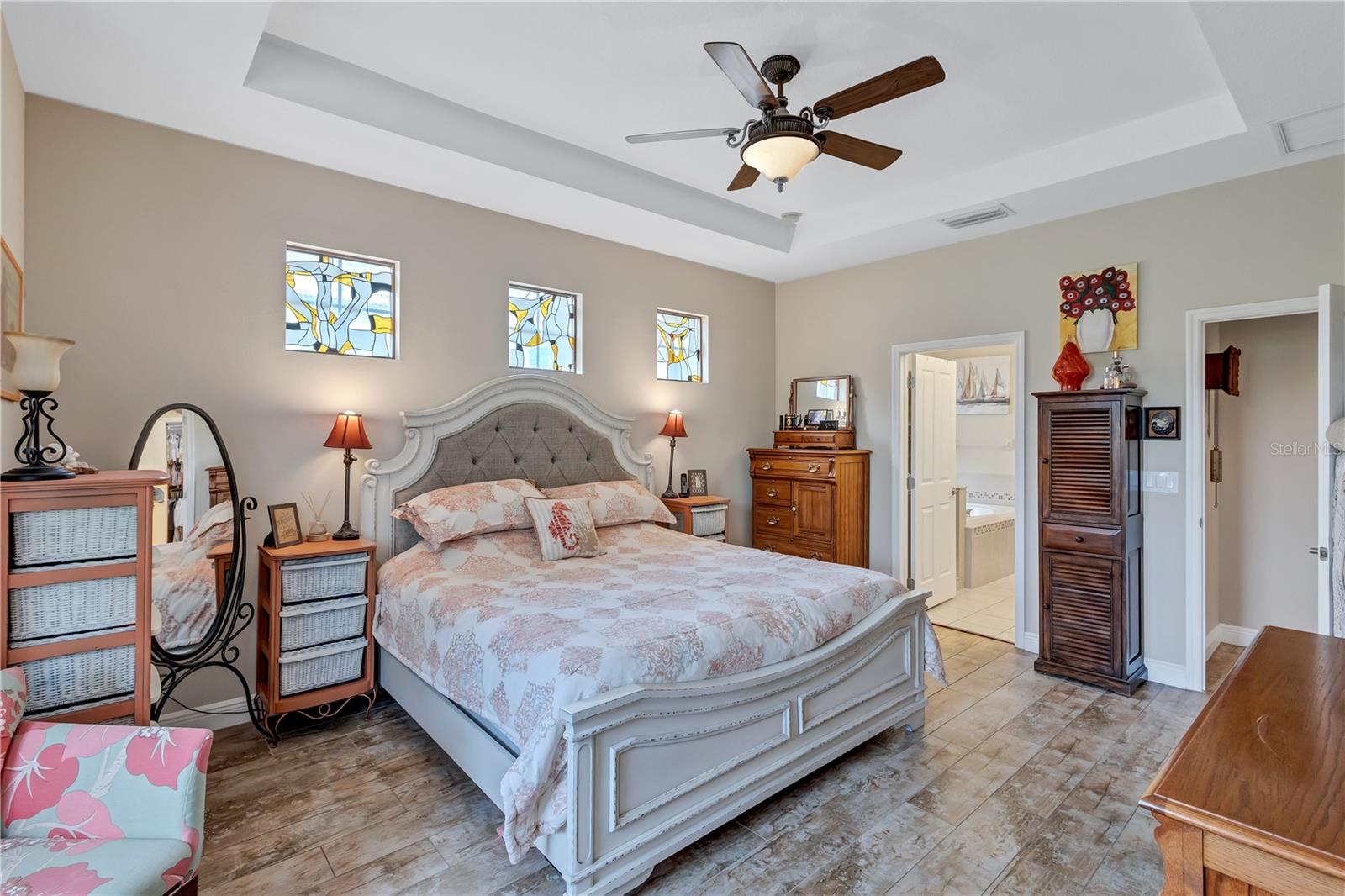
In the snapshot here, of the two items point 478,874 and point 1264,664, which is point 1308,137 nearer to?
point 1264,664

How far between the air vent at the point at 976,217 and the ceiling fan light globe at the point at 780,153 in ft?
6.38

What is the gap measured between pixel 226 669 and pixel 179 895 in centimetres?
183

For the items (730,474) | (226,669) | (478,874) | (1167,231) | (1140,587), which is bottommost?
(478,874)

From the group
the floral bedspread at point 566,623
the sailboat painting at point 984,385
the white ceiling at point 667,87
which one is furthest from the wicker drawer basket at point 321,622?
the sailboat painting at point 984,385

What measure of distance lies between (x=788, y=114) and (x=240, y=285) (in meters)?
2.69

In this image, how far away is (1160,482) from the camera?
3654 mm

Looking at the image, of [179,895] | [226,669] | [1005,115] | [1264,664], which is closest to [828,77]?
[1005,115]

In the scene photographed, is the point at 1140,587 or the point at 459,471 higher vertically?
the point at 459,471

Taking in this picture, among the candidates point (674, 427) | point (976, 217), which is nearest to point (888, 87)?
point (976, 217)

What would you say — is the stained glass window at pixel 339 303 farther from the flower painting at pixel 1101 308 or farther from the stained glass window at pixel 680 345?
the flower painting at pixel 1101 308

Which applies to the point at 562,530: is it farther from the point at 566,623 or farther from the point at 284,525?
the point at 284,525

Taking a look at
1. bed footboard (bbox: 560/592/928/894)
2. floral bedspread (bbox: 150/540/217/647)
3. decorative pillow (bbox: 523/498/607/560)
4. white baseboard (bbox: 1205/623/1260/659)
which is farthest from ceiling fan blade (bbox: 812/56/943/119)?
white baseboard (bbox: 1205/623/1260/659)

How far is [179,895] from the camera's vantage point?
1496mm

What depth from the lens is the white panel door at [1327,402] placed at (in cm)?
251
